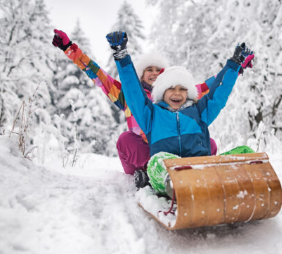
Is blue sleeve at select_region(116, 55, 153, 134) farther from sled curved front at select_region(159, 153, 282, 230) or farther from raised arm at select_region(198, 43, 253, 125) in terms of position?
sled curved front at select_region(159, 153, 282, 230)

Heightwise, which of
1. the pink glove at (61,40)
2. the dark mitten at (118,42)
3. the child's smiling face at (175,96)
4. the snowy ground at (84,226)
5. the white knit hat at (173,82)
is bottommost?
the snowy ground at (84,226)

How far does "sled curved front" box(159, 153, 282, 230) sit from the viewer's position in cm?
125

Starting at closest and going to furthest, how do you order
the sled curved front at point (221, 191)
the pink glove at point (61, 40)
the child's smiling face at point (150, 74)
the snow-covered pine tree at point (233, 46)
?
the sled curved front at point (221, 191)
the pink glove at point (61, 40)
the child's smiling face at point (150, 74)
the snow-covered pine tree at point (233, 46)

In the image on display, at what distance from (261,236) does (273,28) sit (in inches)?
219

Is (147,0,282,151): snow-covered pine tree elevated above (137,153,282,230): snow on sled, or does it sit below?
above

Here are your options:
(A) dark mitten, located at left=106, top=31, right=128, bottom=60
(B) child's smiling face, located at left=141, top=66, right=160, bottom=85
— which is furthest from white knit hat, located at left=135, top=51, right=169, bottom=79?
(A) dark mitten, located at left=106, top=31, right=128, bottom=60

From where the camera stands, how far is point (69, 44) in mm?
2381

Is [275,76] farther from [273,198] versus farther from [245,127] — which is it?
[273,198]

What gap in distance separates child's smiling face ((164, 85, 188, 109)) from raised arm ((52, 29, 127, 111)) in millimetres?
582

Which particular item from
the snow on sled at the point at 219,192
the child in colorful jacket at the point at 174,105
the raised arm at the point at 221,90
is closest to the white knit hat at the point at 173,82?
the child in colorful jacket at the point at 174,105

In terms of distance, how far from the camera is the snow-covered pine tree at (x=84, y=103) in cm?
1221

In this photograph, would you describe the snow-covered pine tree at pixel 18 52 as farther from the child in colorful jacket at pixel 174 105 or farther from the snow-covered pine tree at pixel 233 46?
the child in colorful jacket at pixel 174 105

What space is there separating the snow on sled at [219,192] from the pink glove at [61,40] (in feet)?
5.45

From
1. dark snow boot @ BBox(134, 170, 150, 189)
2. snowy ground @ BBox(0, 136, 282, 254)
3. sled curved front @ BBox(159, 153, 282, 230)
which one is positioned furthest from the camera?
dark snow boot @ BBox(134, 170, 150, 189)
